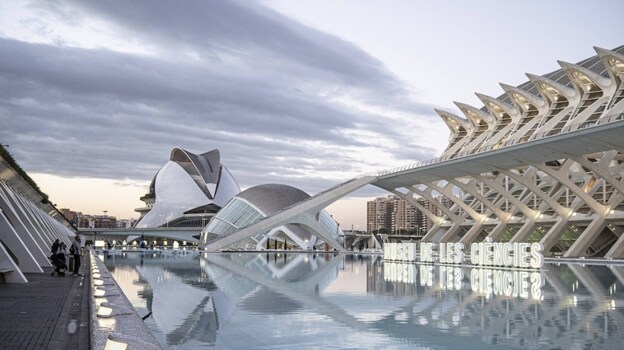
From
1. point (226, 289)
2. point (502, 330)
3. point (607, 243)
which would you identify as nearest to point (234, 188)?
point (607, 243)

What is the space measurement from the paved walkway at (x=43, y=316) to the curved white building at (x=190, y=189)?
86.2 m

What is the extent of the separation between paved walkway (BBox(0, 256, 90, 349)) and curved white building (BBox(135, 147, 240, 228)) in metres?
86.2

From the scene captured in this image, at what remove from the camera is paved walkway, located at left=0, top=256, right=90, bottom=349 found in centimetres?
686

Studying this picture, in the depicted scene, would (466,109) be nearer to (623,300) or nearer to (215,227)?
(215,227)

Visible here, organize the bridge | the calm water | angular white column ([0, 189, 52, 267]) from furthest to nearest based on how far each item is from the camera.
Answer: the bridge
angular white column ([0, 189, 52, 267])
the calm water

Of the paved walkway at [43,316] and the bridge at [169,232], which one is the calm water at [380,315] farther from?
the bridge at [169,232]

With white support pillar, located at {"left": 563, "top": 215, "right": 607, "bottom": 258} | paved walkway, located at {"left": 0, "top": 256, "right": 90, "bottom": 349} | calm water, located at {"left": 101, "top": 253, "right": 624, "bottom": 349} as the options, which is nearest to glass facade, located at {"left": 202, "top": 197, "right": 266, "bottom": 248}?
white support pillar, located at {"left": 563, "top": 215, "right": 607, "bottom": 258}

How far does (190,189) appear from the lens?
100875 mm

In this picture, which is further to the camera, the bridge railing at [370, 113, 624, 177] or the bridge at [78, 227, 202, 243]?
the bridge at [78, 227, 202, 243]

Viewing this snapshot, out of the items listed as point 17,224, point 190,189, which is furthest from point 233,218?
point 17,224

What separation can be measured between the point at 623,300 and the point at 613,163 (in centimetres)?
3691

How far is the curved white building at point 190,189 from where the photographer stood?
100188 millimetres

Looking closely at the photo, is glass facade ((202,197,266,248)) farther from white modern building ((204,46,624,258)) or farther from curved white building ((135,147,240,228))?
curved white building ((135,147,240,228))

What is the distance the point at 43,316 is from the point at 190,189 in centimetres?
9296
